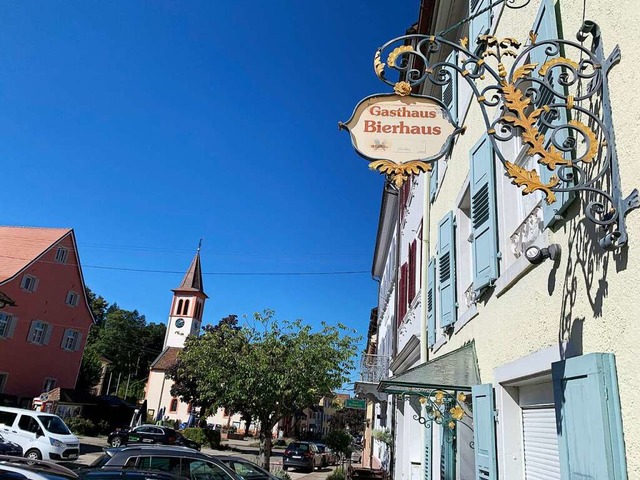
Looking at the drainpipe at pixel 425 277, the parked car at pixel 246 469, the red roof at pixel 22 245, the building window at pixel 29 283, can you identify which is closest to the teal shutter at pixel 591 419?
the drainpipe at pixel 425 277

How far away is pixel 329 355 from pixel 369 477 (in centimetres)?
424

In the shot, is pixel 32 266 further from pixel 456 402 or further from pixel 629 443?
pixel 629 443

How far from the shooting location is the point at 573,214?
3.33m

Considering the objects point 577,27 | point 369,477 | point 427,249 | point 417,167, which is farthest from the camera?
point 369,477

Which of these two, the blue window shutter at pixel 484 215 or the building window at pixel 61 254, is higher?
the building window at pixel 61 254

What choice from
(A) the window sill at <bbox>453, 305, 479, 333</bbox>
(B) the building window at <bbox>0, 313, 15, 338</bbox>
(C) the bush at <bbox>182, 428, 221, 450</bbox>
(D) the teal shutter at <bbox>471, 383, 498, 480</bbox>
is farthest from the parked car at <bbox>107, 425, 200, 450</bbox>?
(D) the teal shutter at <bbox>471, 383, 498, 480</bbox>

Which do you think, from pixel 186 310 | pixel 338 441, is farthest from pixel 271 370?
pixel 186 310

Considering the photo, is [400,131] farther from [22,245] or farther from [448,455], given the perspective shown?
[22,245]

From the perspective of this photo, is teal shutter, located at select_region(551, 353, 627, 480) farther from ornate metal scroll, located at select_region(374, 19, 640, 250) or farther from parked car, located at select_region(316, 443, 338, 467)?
parked car, located at select_region(316, 443, 338, 467)

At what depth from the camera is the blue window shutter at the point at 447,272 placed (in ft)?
22.7

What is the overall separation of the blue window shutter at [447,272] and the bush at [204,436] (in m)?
34.1

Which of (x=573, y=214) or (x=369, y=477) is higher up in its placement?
(x=573, y=214)

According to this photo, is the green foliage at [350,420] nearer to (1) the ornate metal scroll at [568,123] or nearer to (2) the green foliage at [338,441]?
(2) the green foliage at [338,441]

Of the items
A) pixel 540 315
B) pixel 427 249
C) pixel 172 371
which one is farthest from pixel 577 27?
pixel 172 371
